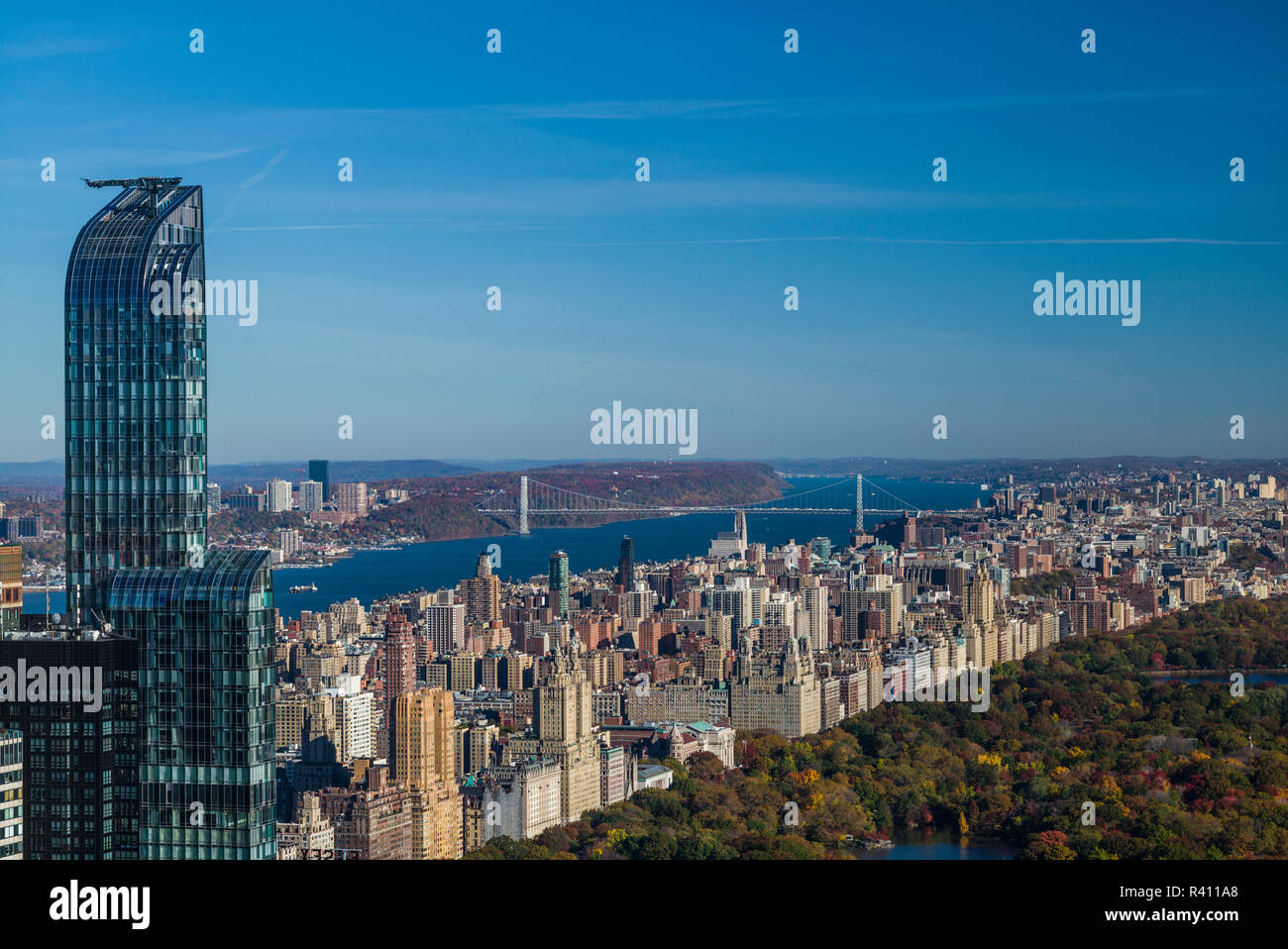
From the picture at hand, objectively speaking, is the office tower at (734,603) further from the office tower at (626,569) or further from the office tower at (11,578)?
the office tower at (11,578)

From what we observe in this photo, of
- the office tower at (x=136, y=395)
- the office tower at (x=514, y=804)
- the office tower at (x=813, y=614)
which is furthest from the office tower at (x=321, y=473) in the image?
the office tower at (x=136, y=395)

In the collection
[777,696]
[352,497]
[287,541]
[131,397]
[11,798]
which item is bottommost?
[777,696]

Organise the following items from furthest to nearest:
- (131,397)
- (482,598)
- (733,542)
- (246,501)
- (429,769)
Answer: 1. (733,542)
2. (482,598)
3. (246,501)
4. (429,769)
5. (131,397)

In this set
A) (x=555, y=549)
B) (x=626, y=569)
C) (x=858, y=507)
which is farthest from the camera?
(x=858, y=507)

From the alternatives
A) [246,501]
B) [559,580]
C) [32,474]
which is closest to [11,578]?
[32,474]

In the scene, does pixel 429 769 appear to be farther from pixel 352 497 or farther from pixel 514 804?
pixel 352 497

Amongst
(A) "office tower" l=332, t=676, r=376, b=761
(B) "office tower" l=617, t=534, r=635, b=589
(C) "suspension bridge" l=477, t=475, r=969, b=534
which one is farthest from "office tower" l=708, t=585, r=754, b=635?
(A) "office tower" l=332, t=676, r=376, b=761

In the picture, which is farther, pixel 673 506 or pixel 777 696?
pixel 673 506
